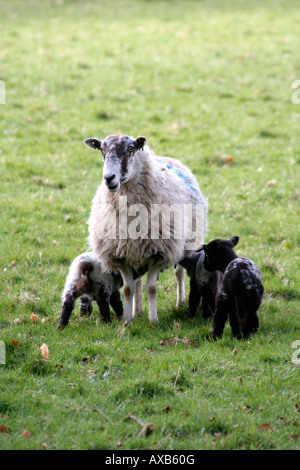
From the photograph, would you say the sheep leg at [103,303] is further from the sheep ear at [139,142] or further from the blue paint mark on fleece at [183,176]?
the blue paint mark on fleece at [183,176]

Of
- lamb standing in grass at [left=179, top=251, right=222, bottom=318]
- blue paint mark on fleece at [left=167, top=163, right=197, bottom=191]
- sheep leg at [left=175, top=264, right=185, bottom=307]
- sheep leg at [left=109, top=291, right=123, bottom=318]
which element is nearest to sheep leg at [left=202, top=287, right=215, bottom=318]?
lamb standing in grass at [left=179, top=251, right=222, bottom=318]

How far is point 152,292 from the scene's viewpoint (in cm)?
636

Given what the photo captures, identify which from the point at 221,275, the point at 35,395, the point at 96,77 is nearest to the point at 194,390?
the point at 35,395

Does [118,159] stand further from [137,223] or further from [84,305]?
[84,305]

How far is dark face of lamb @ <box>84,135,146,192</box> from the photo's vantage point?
5715 millimetres

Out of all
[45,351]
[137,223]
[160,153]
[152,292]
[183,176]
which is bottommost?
[45,351]

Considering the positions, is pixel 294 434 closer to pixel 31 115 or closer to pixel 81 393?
pixel 81 393

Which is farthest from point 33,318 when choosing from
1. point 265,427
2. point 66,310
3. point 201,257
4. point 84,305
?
point 265,427

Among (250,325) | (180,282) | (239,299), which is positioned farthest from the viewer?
(180,282)

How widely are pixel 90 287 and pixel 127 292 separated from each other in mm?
388

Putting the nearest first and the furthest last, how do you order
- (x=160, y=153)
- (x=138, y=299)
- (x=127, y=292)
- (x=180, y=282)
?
(x=127, y=292), (x=138, y=299), (x=180, y=282), (x=160, y=153)

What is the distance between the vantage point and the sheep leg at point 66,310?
19.7 feet

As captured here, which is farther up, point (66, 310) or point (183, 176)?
point (183, 176)

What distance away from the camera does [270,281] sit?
283 inches
